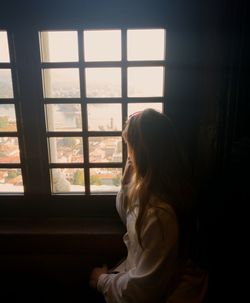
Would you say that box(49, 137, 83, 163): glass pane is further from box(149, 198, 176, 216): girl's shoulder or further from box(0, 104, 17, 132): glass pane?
box(149, 198, 176, 216): girl's shoulder

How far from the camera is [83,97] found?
1.21m

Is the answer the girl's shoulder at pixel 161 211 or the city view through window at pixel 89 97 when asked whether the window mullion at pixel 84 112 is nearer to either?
the city view through window at pixel 89 97

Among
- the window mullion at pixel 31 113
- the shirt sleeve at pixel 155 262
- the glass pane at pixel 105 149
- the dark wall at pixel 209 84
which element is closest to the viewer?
the shirt sleeve at pixel 155 262

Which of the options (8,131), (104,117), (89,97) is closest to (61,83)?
(89,97)

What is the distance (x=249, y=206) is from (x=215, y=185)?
6.6 inches

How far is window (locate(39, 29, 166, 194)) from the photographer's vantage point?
3.85 feet

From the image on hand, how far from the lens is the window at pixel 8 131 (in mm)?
1195

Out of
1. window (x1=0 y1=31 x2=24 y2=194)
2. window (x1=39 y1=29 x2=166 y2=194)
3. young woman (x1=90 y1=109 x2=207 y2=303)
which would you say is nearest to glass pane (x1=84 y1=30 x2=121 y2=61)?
window (x1=39 y1=29 x2=166 y2=194)

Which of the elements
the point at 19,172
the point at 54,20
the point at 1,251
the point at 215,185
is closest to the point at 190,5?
the point at 54,20

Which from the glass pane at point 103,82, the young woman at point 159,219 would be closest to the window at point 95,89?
the glass pane at point 103,82

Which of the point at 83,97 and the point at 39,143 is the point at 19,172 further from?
the point at 83,97

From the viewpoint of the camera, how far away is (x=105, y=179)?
4.40 feet

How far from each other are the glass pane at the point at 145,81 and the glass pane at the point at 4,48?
24.7 inches

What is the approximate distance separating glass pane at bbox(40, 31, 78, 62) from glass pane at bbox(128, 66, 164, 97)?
0.31m
